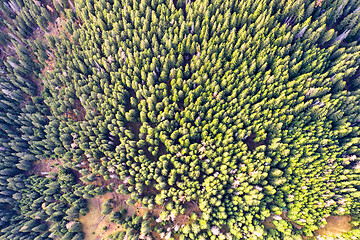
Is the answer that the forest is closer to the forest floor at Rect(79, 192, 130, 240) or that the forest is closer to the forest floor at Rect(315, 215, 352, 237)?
the forest floor at Rect(79, 192, 130, 240)

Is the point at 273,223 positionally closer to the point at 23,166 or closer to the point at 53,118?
the point at 53,118

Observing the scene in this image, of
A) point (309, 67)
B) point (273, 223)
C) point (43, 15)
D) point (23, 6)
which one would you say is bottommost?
point (273, 223)

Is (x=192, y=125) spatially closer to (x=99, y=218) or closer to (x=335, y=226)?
(x=99, y=218)

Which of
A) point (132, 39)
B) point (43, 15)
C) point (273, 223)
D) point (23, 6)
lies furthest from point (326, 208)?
point (23, 6)

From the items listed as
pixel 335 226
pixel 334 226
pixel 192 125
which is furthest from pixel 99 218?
pixel 335 226

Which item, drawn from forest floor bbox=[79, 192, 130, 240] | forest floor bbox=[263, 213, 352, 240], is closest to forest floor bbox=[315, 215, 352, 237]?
forest floor bbox=[263, 213, 352, 240]

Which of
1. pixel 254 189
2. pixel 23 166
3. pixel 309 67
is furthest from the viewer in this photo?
pixel 23 166

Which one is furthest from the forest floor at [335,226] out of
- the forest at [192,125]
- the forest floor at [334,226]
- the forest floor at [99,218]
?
the forest floor at [99,218]

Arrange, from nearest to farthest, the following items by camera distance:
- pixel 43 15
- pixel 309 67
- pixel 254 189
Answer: pixel 254 189 < pixel 309 67 < pixel 43 15

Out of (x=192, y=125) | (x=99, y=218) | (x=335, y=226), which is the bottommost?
(x=335, y=226)
